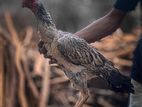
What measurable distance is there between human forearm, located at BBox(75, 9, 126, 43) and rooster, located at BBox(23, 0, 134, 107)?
526 mm

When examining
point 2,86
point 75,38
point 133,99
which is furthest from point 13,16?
point 75,38

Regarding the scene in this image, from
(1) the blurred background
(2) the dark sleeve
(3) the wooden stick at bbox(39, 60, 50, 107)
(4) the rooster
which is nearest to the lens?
(4) the rooster

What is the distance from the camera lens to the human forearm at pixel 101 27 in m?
3.16

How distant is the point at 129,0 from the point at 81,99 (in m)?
1.10

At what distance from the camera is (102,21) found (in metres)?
3.30

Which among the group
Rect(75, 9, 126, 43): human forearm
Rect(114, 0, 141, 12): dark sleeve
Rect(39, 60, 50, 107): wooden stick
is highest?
Rect(39, 60, 50, 107): wooden stick

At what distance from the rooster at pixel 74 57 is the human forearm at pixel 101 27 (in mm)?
526

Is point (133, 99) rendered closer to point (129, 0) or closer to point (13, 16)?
point (129, 0)

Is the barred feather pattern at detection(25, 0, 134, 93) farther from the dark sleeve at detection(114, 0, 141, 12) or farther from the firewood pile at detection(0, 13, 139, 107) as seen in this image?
the firewood pile at detection(0, 13, 139, 107)

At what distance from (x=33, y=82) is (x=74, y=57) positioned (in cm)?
380

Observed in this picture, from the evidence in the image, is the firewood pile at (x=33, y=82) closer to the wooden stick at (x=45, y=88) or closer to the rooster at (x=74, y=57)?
the wooden stick at (x=45, y=88)

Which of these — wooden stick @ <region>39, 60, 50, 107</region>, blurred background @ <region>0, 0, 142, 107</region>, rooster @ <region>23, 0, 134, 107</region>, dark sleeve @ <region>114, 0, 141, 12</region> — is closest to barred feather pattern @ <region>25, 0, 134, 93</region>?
rooster @ <region>23, 0, 134, 107</region>

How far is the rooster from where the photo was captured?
2.51 m

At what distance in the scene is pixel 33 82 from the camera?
20.6 ft
